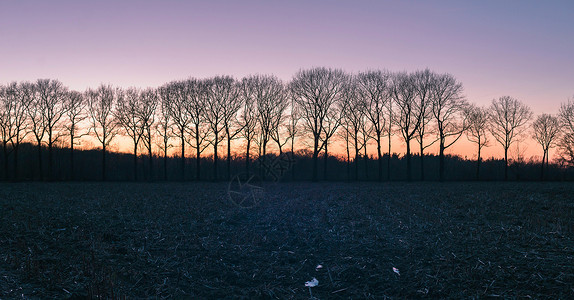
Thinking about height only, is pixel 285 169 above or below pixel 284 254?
above

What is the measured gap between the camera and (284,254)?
11.8 meters

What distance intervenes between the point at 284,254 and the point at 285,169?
51039 mm

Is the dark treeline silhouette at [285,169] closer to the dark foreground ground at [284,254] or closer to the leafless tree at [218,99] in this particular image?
the leafless tree at [218,99]

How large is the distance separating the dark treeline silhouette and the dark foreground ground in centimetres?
4472

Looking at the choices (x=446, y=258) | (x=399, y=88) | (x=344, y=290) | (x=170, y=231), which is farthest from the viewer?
(x=399, y=88)

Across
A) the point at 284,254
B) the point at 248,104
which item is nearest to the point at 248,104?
the point at 248,104

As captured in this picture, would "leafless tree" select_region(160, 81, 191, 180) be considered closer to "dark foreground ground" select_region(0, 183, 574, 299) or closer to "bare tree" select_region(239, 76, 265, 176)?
"bare tree" select_region(239, 76, 265, 176)

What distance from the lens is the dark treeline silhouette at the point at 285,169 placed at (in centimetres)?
6450

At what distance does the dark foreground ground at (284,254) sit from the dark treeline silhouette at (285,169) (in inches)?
1761

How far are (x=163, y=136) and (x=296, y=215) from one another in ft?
161

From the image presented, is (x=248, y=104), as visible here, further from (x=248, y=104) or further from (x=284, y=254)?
(x=284, y=254)

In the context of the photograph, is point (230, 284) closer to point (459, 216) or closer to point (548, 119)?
point (459, 216)

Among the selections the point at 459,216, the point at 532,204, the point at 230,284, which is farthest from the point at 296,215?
the point at 532,204

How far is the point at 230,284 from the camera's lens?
30.8ft
